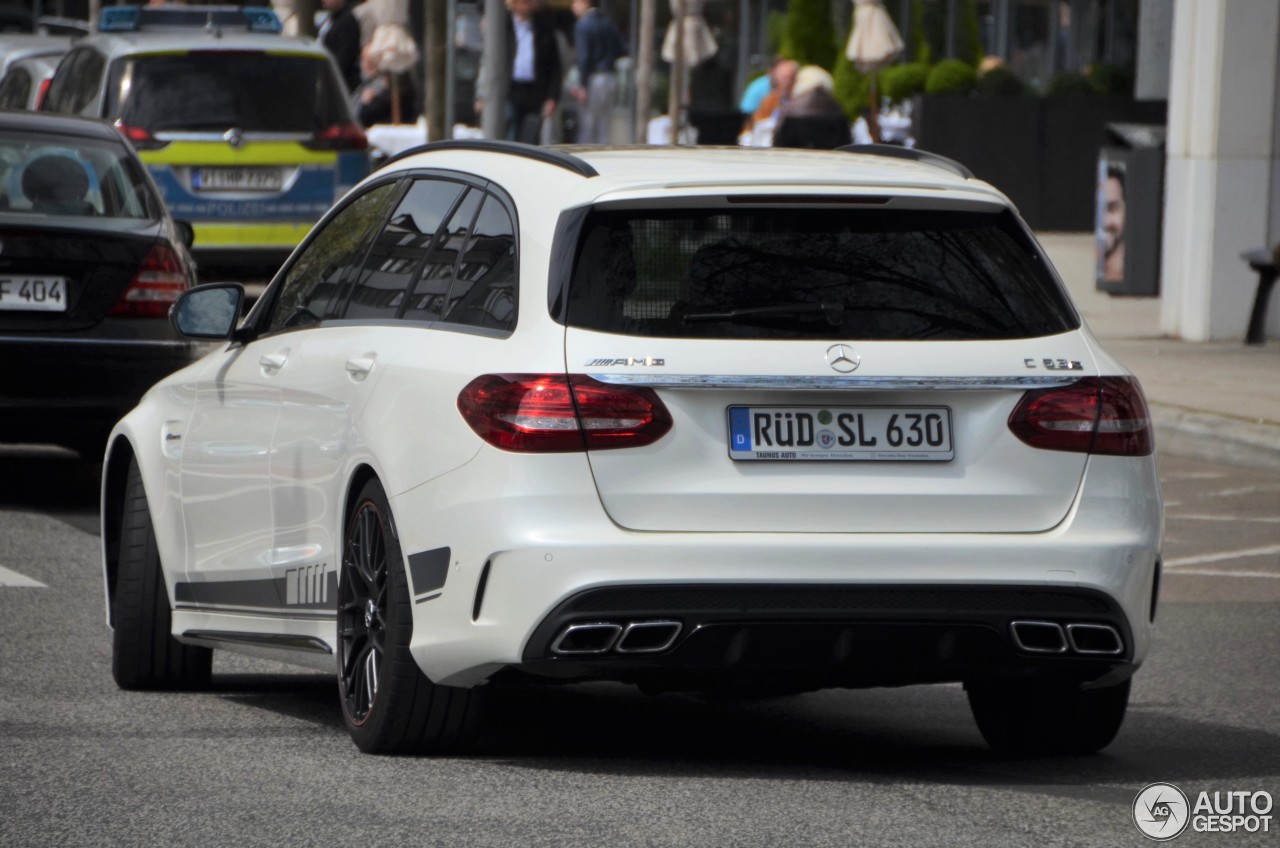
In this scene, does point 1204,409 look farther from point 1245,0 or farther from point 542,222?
point 542,222

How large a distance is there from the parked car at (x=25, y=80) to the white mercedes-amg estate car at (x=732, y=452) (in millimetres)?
17065

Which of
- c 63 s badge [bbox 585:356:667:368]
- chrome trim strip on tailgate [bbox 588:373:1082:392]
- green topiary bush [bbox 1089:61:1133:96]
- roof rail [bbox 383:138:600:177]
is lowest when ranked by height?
green topiary bush [bbox 1089:61:1133:96]

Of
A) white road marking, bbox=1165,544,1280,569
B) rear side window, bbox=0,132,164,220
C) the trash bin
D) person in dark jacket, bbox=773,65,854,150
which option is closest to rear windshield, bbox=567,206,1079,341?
white road marking, bbox=1165,544,1280,569

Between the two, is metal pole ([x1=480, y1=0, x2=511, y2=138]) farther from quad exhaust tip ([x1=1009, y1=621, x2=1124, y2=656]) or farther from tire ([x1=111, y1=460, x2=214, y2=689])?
quad exhaust tip ([x1=1009, y1=621, x2=1124, y2=656])

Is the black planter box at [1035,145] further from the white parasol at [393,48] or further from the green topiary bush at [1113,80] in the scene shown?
the white parasol at [393,48]

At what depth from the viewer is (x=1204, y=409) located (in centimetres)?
1431

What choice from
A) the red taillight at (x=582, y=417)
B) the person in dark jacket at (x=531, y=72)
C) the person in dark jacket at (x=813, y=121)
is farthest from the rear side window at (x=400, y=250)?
the person in dark jacket at (x=531, y=72)

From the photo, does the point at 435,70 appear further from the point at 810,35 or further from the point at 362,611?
the point at 362,611

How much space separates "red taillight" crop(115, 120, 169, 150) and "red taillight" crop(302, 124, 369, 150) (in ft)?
3.56

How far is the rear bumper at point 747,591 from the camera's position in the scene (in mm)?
5605

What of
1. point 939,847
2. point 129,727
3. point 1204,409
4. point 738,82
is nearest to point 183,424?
point 129,727

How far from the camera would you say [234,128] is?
1867cm

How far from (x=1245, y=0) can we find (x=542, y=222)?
44.5ft

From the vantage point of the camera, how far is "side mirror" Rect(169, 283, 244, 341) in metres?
7.20
